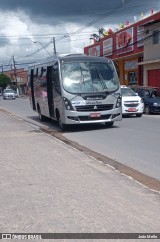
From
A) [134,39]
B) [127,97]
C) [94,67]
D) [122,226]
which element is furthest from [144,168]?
[134,39]

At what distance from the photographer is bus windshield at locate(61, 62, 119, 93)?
52.3 feet

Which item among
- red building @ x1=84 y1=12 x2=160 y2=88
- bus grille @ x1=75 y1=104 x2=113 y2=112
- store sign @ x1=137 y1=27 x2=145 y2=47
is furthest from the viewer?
red building @ x1=84 y1=12 x2=160 y2=88

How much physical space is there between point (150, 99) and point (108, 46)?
79.5 feet

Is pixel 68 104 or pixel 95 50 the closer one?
pixel 68 104

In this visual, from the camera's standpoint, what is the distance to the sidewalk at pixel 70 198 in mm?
5137

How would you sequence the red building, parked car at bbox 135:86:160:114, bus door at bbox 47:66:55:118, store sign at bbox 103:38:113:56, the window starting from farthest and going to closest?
store sign at bbox 103:38:113:56 → the red building → the window → parked car at bbox 135:86:160:114 → bus door at bbox 47:66:55:118

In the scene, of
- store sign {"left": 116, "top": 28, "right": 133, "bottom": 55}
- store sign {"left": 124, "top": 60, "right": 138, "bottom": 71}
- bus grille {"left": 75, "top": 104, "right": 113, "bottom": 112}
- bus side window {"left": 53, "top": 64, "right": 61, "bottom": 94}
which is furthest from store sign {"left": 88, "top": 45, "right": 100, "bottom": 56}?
bus grille {"left": 75, "top": 104, "right": 113, "bottom": 112}

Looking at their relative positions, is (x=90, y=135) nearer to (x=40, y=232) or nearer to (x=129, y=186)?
(x=129, y=186)

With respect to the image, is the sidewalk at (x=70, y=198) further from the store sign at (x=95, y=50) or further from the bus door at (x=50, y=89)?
the store sign at (x=95, y=50)

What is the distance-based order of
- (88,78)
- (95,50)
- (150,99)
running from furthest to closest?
(95,50), (150,99), (88,78)

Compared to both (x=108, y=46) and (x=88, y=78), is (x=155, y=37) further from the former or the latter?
(x=88, y=78)

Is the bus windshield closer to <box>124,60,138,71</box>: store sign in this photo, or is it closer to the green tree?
<box>124,60,138,71</box>: store sign

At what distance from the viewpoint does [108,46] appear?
48.8 meters

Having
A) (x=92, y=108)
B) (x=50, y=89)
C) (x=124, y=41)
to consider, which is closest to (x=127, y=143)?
(x=92, y=108)
